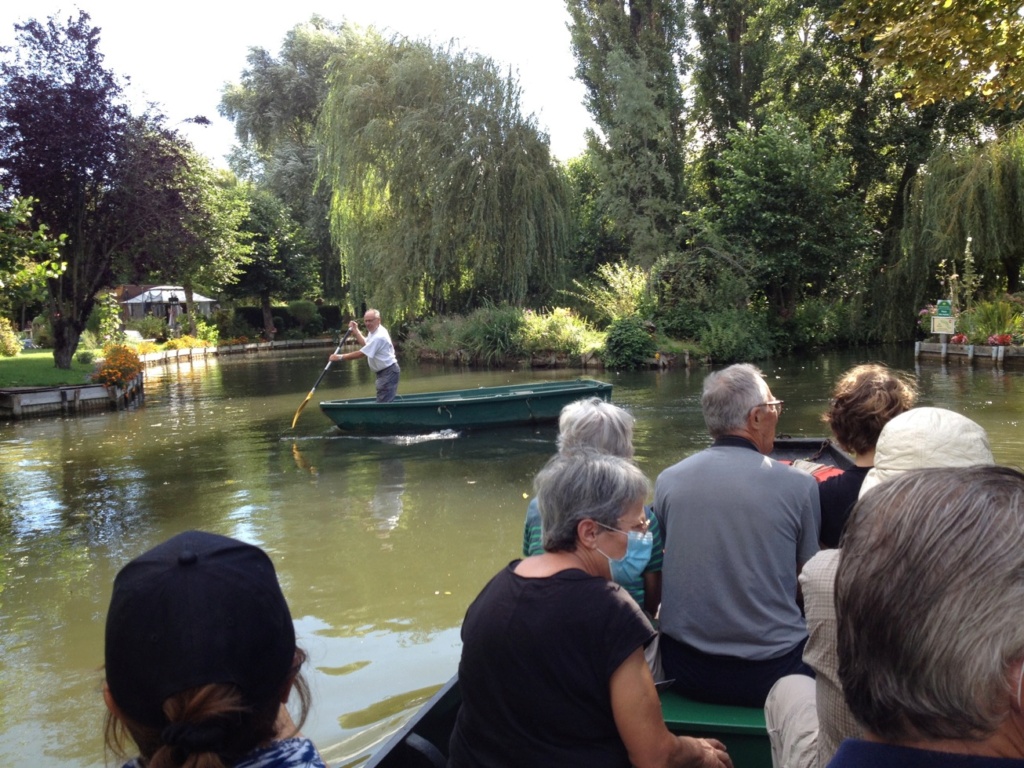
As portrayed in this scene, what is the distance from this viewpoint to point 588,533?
7.01ft

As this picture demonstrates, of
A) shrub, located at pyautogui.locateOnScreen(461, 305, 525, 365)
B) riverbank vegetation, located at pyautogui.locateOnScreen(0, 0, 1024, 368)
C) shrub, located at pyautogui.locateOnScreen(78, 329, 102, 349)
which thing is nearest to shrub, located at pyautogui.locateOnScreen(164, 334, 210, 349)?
shrub, located at pyautogui.locateOnScreen(78, 329, 102, 349)

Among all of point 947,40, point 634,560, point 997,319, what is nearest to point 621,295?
point 997,319

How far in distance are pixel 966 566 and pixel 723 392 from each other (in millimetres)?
1998

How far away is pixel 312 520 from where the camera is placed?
7.91m

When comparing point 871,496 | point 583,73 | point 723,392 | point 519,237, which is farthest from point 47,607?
point 583,73

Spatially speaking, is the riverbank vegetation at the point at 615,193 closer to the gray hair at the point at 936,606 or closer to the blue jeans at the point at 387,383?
the blue jeans at the point at 387,383

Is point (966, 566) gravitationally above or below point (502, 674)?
above

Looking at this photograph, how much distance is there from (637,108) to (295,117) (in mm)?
18974

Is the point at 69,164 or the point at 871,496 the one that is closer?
the point at 871,496

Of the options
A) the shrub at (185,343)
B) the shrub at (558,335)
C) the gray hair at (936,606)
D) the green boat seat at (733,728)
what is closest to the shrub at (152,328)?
the shrub at (185,343)

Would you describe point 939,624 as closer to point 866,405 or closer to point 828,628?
point 828,628

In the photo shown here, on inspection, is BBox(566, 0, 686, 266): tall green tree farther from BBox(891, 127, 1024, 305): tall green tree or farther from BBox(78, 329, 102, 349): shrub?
BBox(78, 329, 102, 349): shrub

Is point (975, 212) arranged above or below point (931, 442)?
above

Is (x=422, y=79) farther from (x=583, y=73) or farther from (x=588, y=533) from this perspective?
(x=588, y=533)
